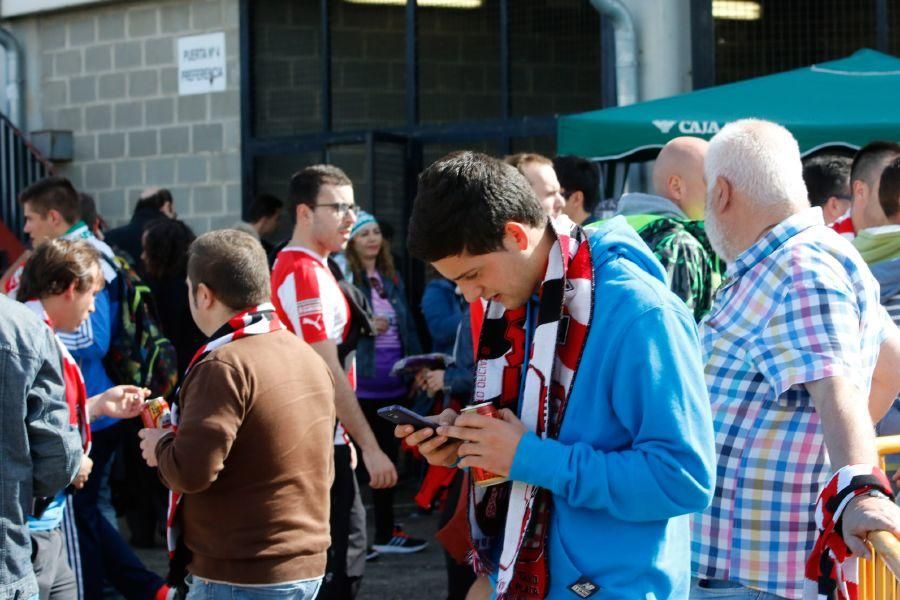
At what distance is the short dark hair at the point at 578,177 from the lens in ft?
18.9

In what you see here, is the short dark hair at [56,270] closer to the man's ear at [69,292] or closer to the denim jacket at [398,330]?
the man's ear at [69,292]

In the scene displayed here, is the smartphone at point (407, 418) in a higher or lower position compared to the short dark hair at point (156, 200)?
→ lower

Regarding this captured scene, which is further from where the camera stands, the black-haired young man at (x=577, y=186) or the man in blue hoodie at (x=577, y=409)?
the black-haired young man at (x=577, y=186)

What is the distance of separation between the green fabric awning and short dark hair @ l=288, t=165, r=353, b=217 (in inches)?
63.8

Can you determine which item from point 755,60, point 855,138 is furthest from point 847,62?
point 755,60

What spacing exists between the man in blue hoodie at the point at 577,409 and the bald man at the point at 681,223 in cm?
149

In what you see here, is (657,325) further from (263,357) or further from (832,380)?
(263,357)

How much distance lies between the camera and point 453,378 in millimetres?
6258

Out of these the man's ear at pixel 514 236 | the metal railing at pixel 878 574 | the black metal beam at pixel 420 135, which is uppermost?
the black metal beam at pixel 420 135

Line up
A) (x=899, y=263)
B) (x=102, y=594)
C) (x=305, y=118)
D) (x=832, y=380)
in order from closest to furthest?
(x=832, y=380)
(x=899, y=263)
(x=102, y=594)
(x=305, y=118)

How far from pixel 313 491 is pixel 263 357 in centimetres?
45

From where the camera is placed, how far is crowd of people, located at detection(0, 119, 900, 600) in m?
2.58

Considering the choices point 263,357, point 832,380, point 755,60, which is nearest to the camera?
point 832,380

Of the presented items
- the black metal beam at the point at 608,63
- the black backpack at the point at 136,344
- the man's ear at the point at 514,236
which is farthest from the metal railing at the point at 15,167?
the man's ear at the point at 514,236
